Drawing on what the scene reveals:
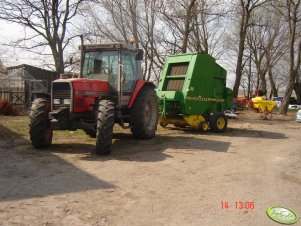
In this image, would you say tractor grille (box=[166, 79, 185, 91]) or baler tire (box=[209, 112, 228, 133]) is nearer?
tractor grille (box=[166, 79, 185, 91])

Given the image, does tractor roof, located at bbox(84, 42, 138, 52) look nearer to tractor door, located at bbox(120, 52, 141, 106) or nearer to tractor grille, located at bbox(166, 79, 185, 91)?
tractor door, located at bbox(120, 52, 141, 106)

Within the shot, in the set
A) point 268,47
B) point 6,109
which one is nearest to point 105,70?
point 6,109

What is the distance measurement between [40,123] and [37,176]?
6.89 ft

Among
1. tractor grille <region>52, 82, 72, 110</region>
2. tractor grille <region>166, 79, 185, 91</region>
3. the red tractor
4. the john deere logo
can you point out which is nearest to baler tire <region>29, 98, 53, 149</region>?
the red tractor

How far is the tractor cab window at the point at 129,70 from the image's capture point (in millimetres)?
9453

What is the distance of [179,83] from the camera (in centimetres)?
1261

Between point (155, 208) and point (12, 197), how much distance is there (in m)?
1.97

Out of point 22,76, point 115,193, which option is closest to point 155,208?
point 115,193

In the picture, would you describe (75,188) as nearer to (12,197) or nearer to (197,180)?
(12,197)

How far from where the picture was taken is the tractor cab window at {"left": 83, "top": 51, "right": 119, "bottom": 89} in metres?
9.36

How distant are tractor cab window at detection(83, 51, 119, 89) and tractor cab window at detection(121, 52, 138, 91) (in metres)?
0.20

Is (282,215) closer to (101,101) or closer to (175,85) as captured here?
(101,101)

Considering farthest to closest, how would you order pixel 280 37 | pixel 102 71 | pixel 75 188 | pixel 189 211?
pixel 280 37 → pixel 102 71 → pixel 75 188 → pixel 189 211
